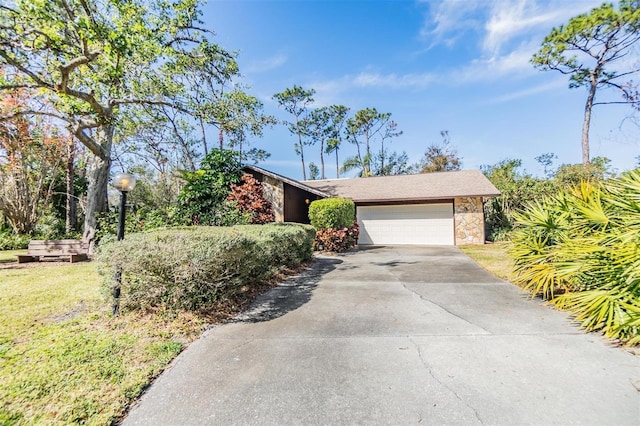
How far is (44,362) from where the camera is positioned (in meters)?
3.07

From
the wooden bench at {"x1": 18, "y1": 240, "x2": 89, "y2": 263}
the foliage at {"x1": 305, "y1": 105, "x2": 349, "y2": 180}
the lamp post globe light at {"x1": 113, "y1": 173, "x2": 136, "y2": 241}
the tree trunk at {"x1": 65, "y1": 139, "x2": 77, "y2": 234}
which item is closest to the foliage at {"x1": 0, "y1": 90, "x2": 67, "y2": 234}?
the tree trunk at {"x1": 65, "y1": 139, "x2": 77, "y2": 234}

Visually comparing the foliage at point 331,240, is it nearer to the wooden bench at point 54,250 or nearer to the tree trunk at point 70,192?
the wooden bench at point 54,250

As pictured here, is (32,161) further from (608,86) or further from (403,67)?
(608,86)

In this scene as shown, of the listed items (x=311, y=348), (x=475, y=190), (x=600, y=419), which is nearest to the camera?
(x=600, y=419)

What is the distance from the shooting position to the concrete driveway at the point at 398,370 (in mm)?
2320

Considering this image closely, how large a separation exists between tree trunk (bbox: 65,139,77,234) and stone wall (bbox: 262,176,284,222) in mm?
11198

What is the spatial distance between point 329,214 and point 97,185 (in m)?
9.70

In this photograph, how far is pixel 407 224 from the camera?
14961 millimetres

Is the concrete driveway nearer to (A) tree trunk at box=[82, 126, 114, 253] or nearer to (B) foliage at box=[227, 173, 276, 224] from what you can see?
(B) foliage at box=[227, 173, 276, 224]

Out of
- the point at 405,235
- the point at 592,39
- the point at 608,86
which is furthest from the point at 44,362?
the point at 608,86

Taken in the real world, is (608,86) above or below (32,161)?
above

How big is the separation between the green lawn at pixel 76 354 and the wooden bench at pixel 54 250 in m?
4.94

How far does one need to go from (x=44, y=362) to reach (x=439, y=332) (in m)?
5.06

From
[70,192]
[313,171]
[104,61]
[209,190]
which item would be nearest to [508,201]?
[209,190]
